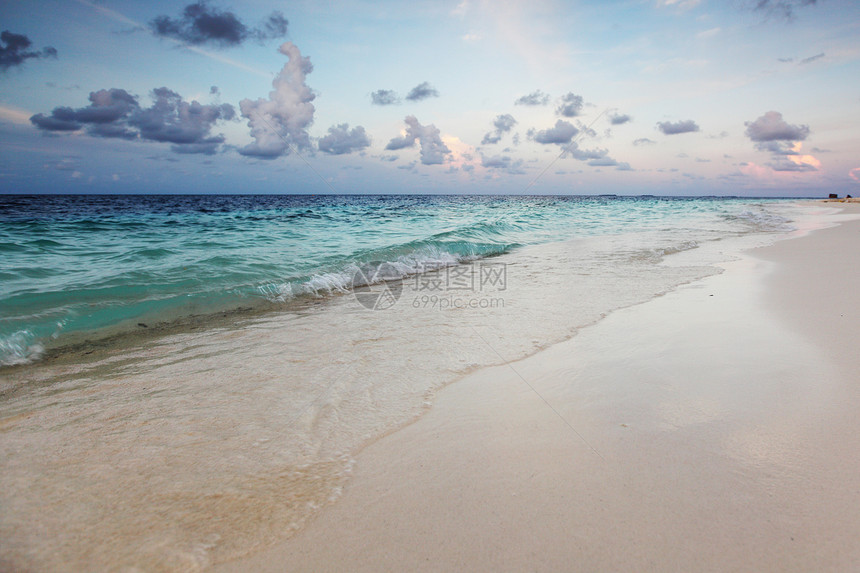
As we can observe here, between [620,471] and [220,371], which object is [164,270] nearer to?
[220,371]

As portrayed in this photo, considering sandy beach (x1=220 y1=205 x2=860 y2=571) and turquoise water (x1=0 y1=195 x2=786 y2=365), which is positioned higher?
turquoise water (x1=0 y1=195 x2=786 y2=365)

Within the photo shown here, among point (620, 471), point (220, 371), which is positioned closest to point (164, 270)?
point (220, 371)

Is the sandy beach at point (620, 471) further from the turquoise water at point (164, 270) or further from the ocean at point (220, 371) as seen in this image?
the turquoise water at point (164, 270)

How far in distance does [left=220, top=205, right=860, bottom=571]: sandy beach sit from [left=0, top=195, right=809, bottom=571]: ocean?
0.24 metres

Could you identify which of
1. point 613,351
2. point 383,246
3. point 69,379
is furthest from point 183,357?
point 383,246

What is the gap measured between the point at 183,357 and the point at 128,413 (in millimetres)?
1131

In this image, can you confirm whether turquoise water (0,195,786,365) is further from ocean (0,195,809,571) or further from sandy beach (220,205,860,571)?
sandy beach (220,205,860,571)

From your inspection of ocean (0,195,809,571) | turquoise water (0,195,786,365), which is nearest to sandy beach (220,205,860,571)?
ocean (0,195,809,571)

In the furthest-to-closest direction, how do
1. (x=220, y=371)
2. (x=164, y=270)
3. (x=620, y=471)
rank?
(x=164, y=270) < (x=220, y=371) < (x=620, y=471)

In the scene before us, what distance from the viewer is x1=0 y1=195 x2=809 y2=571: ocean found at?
1.70 meters

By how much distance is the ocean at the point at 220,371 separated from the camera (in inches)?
66.8

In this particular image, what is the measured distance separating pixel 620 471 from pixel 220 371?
296 cm

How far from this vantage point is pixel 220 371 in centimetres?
329

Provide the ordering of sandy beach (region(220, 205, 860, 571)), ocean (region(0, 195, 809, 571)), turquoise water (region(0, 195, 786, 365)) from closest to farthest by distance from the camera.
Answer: sandy beach (region(220, 205, 860, 571))
ocean (region(0, 195, 809, 571))
turquoise water (region(0, 195, 786, 365))
